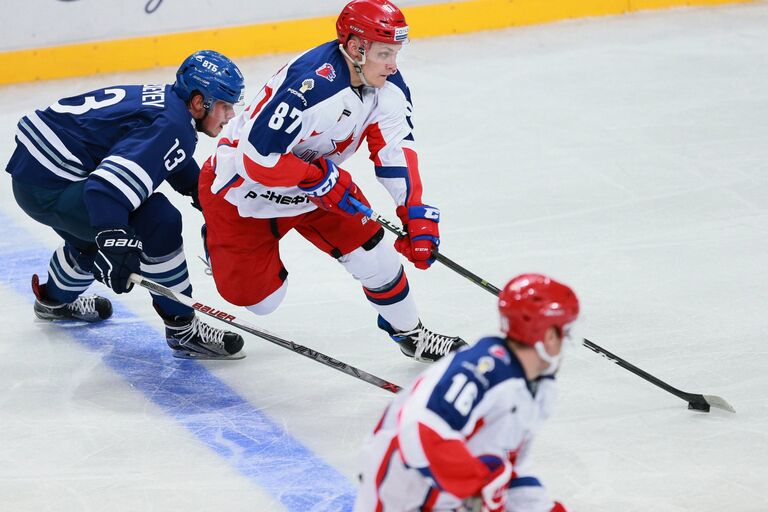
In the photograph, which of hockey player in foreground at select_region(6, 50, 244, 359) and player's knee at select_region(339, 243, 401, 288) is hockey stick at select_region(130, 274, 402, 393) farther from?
player's knee at select_region(339, 243, 401, 288)

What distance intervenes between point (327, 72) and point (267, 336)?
2.61ft

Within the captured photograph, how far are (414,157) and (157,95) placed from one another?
2.79 ft

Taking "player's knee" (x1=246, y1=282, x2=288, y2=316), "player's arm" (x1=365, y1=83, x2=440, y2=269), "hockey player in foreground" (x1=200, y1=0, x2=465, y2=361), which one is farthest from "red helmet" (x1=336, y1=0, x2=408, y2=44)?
"player's knee" (x1=246, y1=282, x2=288, y2=316)

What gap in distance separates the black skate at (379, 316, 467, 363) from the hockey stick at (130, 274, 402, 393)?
0.33 m

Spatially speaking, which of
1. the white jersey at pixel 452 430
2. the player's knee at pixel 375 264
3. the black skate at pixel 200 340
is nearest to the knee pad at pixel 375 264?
the player's knee at pixel 375 264

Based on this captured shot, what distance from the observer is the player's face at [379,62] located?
3.35m

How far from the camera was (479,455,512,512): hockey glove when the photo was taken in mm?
2086

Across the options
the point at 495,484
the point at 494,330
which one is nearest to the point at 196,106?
the point at 494,330

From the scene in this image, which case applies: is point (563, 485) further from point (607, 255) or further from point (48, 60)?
point (48, 60)

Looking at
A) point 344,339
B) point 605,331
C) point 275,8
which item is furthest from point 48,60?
point 605,331

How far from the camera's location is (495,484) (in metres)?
2.09

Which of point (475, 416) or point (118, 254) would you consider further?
point (118, 254)

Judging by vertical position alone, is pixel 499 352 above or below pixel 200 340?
above

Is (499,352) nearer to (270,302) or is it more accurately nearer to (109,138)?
(270,302)
